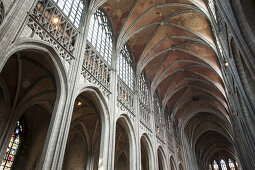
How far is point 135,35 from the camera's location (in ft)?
58.7

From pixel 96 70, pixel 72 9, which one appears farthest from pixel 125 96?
pixel 72 9

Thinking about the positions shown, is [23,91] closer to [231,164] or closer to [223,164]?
[223,164]

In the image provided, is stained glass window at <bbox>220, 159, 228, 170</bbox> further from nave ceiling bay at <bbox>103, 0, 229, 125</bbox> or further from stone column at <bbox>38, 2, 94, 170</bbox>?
stone column at <bbox>38, 2, 94, 170</bbox>

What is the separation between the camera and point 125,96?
14.6 m

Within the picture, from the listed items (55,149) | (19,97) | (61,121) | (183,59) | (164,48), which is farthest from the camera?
(183,59)

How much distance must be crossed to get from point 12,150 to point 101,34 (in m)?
9.82

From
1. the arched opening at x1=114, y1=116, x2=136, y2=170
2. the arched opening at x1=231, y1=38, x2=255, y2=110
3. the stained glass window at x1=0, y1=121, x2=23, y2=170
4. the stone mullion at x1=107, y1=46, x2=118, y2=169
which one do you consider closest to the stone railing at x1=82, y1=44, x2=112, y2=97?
the stone mullion at x1=107, y1=46, x2=118, y2=169

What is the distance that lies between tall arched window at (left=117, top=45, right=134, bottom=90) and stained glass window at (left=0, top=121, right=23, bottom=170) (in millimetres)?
8293

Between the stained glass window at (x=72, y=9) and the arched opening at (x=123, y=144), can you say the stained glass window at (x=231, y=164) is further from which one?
the stained glass window at (x=72, y=9)

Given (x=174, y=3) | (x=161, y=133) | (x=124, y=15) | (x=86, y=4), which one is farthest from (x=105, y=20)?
(x=161, y=133)

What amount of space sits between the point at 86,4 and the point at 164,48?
31.9 feet

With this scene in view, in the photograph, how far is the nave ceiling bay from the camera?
15672 millimetres

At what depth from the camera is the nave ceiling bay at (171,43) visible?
15672mm

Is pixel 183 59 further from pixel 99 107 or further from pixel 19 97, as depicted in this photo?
pixel 19 97
